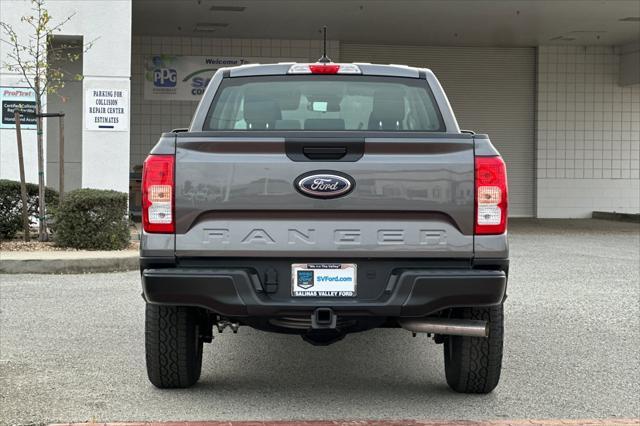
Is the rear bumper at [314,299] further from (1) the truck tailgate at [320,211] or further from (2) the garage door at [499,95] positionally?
(2) the garage door at [499,95]

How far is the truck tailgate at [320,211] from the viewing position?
4.79 m

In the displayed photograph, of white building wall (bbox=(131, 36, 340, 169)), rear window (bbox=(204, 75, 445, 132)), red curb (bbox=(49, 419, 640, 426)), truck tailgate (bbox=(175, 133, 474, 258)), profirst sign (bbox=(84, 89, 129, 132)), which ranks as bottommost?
red curb (bbox=(49, 419, 640, 426))

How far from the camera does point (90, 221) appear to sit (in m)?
12.7

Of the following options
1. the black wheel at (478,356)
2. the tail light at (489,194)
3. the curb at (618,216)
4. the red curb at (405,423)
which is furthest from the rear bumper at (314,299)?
the curb at (618,216)

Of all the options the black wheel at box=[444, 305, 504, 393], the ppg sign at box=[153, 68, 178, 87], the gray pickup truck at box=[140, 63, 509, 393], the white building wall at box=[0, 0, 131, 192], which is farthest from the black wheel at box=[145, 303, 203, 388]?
the ppg sign at box=[153, 68, 178, 87]

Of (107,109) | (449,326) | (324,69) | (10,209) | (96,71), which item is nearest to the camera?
(449,326)

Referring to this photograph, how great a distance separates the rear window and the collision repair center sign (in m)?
20.1

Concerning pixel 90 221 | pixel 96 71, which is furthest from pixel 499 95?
pixel 90 221

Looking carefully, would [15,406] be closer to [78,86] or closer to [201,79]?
[78,86]

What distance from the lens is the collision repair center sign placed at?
25656mm

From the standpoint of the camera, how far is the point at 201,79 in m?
25.8

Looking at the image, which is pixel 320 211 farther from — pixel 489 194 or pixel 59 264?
pixel 59 264

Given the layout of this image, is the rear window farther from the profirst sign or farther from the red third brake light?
the profirst sign

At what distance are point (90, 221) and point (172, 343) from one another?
775cm
